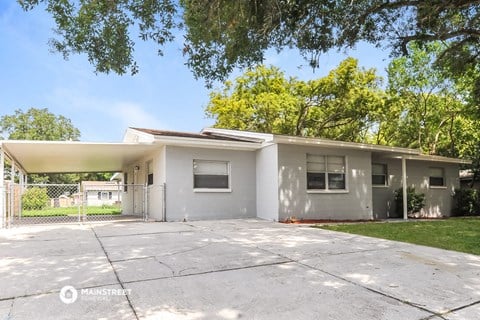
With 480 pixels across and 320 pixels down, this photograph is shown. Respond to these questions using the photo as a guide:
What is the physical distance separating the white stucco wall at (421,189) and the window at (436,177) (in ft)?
0.60

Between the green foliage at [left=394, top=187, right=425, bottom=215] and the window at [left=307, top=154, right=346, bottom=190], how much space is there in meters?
4.09

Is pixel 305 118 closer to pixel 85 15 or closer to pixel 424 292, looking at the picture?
pixel 85 15

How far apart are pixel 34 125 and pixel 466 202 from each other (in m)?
47.3

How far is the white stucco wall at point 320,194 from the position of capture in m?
11.1

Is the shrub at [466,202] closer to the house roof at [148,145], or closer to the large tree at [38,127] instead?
the house roof at [148,145]

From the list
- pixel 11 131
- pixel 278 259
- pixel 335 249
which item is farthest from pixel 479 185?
pixel 11 131

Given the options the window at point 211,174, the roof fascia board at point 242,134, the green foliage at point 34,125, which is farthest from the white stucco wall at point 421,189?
the green foliage at point 34,125

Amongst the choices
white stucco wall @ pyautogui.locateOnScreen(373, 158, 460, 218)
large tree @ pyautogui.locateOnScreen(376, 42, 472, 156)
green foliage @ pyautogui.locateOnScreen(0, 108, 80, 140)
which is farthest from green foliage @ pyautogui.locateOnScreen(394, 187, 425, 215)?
green foliage @ pyautogui.locateOnScreen(0, 108, 80, 140)

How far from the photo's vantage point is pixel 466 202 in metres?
16.6

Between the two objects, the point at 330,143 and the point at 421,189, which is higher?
the point at 330,143

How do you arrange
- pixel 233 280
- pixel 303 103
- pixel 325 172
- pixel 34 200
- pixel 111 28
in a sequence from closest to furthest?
pixel 233 280, pixel 111 28, pixel 325 172, pixel 34 200, pixel 303 103

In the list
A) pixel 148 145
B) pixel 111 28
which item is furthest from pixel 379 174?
pixel 111 28

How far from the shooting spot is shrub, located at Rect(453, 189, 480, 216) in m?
16.6

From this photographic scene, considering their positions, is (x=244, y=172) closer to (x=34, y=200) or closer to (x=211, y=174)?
(x=211, y=174)
